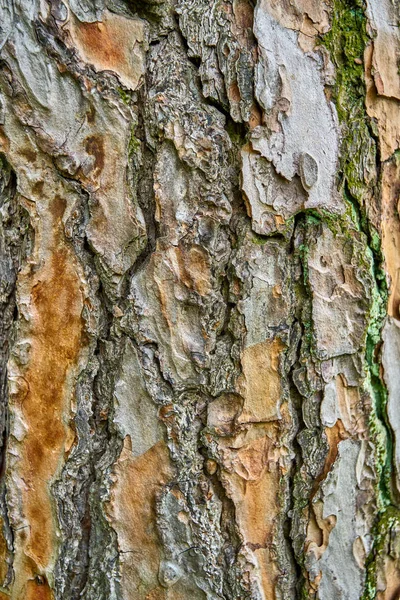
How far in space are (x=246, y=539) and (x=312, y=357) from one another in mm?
293

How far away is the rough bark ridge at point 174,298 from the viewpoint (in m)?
0.79

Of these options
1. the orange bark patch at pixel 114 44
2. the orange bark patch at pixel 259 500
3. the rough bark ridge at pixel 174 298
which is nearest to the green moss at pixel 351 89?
the rough bark ridge at pixel 174 298

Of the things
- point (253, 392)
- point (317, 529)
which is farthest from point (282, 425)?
point (317, 529)

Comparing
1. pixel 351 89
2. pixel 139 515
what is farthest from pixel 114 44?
pixel 139 515

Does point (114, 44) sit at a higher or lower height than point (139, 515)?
higher

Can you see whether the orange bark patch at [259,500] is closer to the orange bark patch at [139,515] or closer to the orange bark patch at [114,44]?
the orange bark patch at [139,515]

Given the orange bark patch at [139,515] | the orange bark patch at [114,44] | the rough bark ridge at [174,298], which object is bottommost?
the orange bark patch at [139,515]

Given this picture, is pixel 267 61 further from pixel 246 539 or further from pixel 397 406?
pixel 246 539

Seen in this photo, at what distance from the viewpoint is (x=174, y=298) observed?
0.80m

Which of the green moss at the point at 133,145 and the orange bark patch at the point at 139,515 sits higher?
the green moss at the point at 133,145

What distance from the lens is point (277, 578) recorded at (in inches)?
32.6

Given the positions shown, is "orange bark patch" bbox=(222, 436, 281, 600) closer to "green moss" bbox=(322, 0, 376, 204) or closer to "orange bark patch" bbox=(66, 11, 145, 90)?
"green moss" bbox=(322, 0, 376, 204)

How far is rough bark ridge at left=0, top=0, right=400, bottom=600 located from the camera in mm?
792

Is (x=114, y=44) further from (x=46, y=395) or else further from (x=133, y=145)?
(x=46, y=395)
